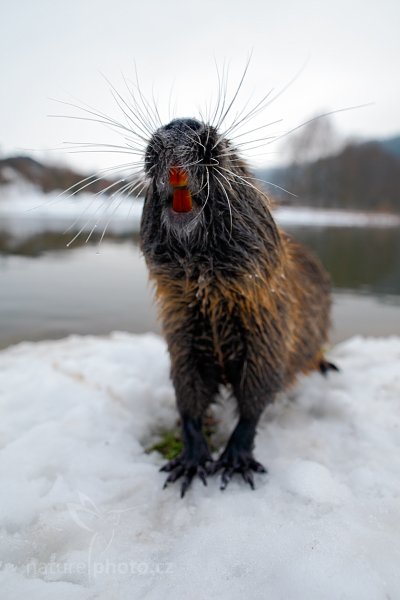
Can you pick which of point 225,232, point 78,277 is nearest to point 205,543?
point 225,232

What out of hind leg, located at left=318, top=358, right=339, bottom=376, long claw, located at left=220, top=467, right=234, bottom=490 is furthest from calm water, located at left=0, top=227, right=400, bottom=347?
hind leg, located at left=318, top=358, right=339, bottom=376

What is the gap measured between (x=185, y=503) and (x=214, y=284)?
0.96 m

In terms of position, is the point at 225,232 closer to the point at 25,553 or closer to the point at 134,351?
the point at 25,553

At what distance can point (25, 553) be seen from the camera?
1.40 meters

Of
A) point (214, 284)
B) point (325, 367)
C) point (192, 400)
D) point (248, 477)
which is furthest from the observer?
point (325, 367)

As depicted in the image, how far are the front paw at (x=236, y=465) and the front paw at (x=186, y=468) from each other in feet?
0.19

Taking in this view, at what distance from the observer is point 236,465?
6.14 feet

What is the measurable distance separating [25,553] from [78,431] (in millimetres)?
751

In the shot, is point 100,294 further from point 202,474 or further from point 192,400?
point 202,474

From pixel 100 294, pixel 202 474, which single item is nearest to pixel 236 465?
pixel 202 474

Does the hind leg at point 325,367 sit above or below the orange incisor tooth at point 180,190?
below

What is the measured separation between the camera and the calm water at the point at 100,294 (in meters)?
4.83

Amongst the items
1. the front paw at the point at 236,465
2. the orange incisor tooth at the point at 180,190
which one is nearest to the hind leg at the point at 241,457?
the front paw at the point at 236,465

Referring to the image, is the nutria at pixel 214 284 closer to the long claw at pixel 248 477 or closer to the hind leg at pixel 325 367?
the long claw at pixel 248 477
